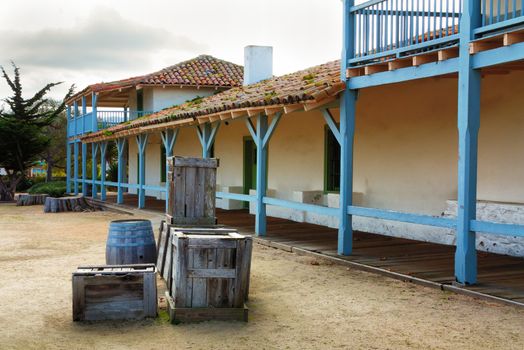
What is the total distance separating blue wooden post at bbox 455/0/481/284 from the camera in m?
7.30

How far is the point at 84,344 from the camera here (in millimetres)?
5355

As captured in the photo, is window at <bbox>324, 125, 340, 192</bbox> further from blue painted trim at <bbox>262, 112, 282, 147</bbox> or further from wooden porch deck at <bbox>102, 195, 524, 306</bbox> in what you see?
blue painted trim at <bbox>262, 112, 282, 147</bbox>

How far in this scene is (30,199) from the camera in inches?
990

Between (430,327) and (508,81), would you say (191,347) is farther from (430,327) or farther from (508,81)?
(508,81)

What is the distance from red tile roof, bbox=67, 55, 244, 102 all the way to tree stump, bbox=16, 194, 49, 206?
4787mm

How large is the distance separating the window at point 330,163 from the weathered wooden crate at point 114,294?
813 cm

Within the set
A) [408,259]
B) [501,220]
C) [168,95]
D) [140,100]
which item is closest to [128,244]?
[408,259]

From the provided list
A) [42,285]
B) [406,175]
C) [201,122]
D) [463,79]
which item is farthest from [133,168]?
[463,79]

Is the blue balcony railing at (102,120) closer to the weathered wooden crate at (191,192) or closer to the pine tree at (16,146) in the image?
the pine tree at (16,146)

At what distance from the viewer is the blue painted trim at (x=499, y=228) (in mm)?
6672

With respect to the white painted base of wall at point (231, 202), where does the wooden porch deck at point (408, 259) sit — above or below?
below

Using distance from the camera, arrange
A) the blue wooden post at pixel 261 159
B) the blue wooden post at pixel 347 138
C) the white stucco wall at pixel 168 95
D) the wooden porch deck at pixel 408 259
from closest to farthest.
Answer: the wooden porch deck at pixel 408 259
the blue wooden post at pixel 347 138
the blue wooden post at pixel 261 159
the white stucco wall at pixel 168 95

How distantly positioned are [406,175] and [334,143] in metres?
2.57

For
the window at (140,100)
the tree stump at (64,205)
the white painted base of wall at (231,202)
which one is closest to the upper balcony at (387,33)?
the white painted base of wall at (231,202)
